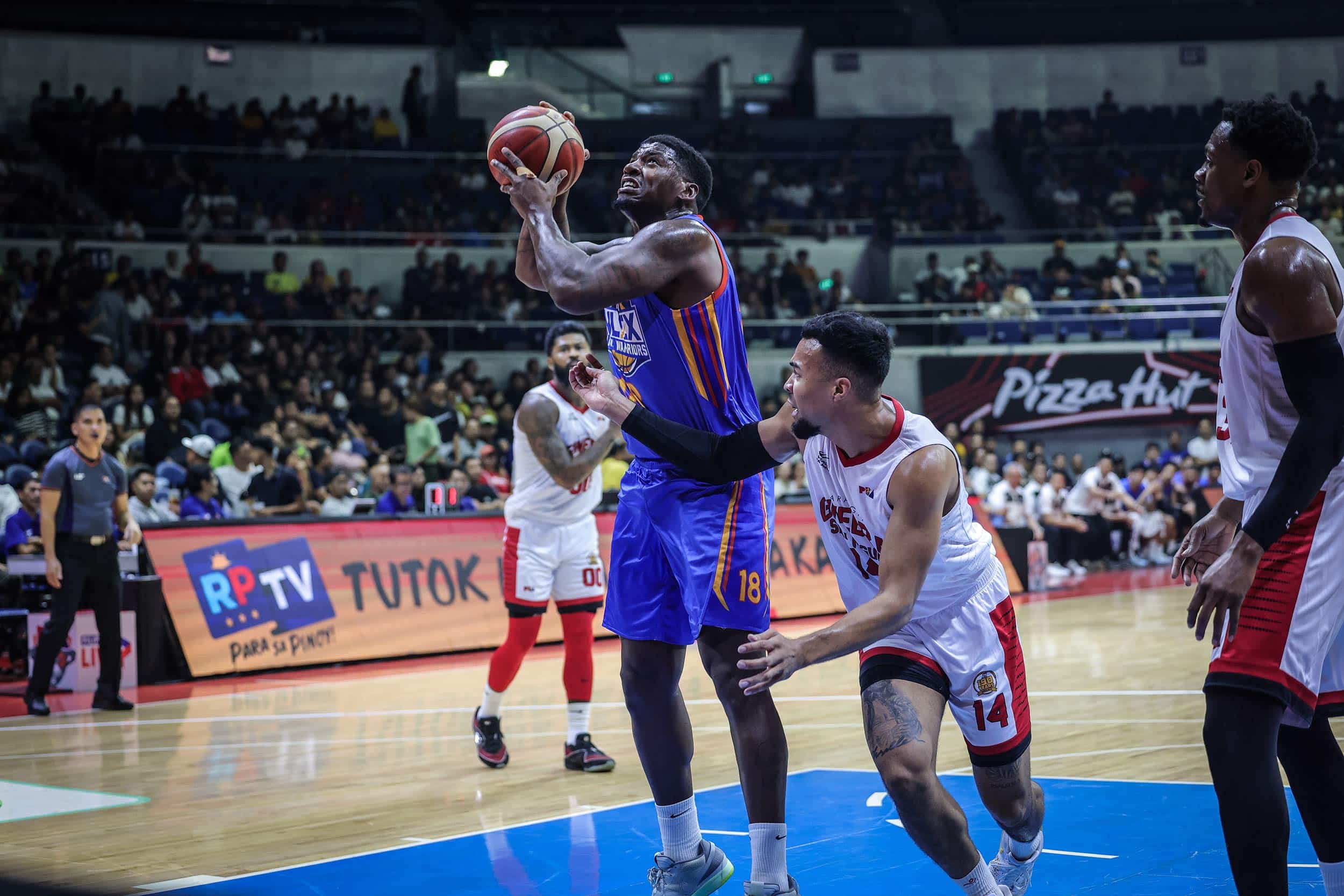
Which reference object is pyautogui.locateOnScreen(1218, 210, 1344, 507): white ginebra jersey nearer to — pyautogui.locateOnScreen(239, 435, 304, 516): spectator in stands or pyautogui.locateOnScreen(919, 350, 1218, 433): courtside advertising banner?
pyautogui.locateOnScreen(239, 435, 304, 516): spectator in stands

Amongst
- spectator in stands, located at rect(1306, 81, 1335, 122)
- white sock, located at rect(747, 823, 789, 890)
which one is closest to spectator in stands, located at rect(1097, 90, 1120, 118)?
spectator in stands, located at rect(1306, 81, 1335, 122)

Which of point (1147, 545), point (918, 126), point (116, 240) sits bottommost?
point (1147, 545)

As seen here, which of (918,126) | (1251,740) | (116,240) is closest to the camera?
(1251,740)

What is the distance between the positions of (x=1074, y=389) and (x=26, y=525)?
16.9 m

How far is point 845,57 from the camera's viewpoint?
28281mm

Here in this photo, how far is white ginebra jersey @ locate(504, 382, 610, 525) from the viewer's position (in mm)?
6984

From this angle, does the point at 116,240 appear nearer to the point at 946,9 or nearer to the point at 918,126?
the point at 918,126

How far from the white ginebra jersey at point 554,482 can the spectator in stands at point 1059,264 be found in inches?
735

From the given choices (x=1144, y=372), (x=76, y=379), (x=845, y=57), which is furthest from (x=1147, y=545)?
(x=76, y=379)

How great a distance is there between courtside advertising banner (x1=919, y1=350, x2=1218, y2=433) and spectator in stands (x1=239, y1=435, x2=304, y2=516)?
12268 mm

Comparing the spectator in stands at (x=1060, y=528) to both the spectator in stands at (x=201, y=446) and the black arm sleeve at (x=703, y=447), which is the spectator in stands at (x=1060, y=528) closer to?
the spectator in stands at (x=201, y=446)

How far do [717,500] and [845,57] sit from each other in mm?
26024

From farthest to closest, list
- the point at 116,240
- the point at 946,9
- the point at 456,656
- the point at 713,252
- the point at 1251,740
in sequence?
the point at 946,9 < the point at 116,240 < the point at 456,656 < the point at 713,252 < the point at 1251,740

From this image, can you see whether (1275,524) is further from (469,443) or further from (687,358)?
(469,443)
